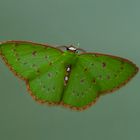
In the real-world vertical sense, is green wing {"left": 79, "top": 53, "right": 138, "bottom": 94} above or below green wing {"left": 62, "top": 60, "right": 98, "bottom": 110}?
above

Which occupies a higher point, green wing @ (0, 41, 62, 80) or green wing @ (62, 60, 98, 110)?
green wing @ (0, 41, 62, 80)

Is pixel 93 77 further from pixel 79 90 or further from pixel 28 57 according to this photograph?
pixel 28 57

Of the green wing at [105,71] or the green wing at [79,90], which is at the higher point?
the green wing at [105,71]

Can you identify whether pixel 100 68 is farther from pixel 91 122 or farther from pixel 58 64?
pixel 91 122

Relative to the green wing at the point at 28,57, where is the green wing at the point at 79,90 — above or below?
below

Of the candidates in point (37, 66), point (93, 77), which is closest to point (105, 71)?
point (93, 77)
